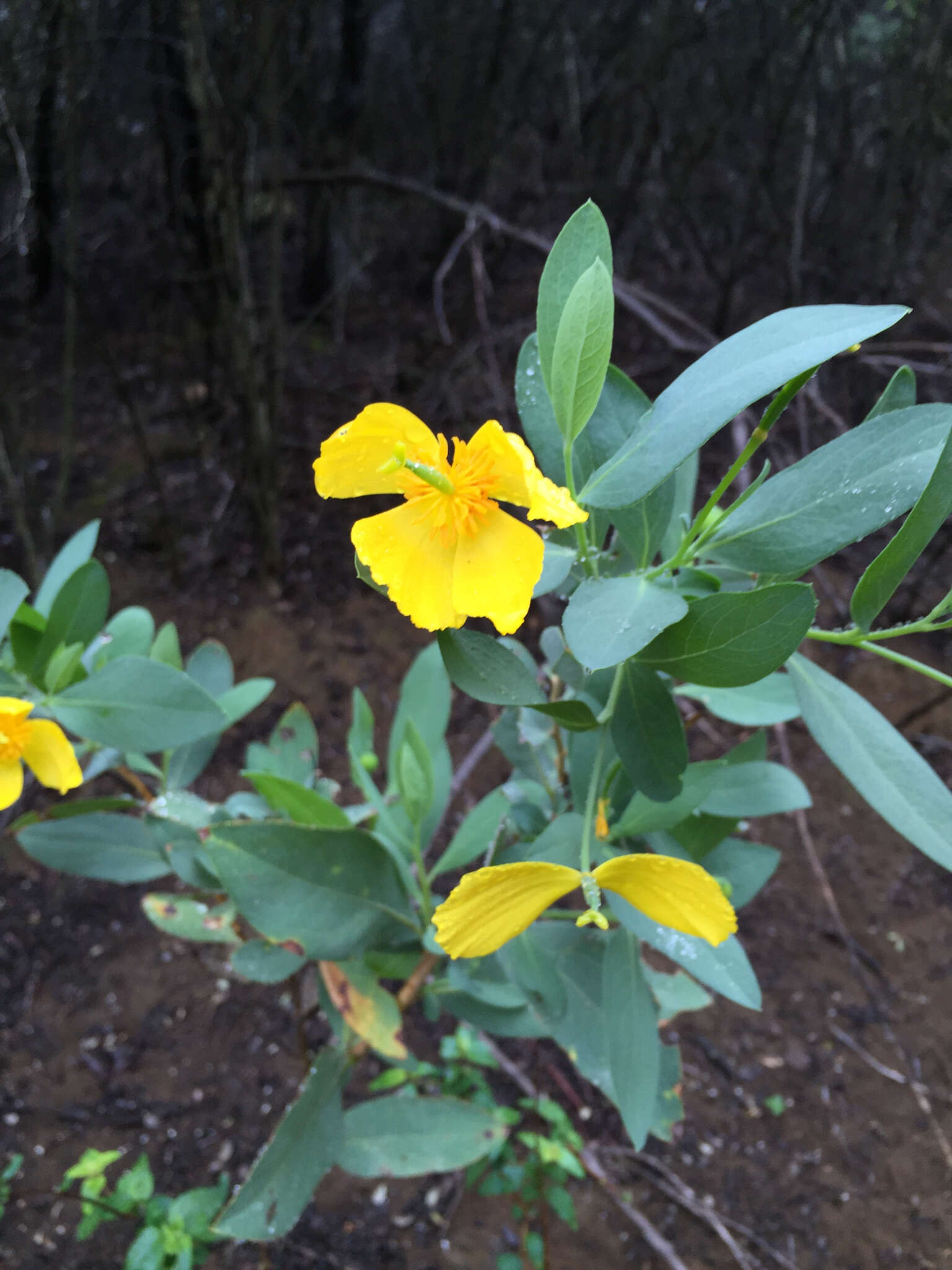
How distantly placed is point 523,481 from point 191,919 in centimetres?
75

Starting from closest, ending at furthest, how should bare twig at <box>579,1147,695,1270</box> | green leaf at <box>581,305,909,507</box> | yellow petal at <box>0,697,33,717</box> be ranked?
green leaf at <box>581,305,909,507</box>, yellow petal at <box>0,697,33,717</box>, bare twig at <box>579,1147,695,1270</box>

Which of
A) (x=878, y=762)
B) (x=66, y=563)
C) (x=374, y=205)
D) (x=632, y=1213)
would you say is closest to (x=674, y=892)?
(x=878, y=762)

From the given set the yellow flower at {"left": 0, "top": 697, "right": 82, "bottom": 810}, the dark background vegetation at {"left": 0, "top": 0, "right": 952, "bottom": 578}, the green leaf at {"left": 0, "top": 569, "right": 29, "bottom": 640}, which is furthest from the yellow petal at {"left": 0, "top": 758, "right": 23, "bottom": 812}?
the dark background vegetation at {"left": 0, "top": 0, "right": 952, "bottom": 578}

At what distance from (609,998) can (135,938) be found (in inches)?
41.0

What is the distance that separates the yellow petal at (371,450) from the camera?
413mm

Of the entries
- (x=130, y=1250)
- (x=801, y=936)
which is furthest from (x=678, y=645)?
(x=801, y=936)

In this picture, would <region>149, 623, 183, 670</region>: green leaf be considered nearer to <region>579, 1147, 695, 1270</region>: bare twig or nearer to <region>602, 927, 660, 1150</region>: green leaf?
<region>602, 927, 660, 1150</region>: green leaf

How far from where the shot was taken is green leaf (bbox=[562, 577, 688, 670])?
0.37m

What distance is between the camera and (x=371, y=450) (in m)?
0.43

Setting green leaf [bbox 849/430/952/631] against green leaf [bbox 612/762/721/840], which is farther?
green leaf [bbox 612/762/721/840]

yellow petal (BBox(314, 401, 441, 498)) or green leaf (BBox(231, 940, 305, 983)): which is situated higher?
yellow petal (BBox(314, 401, 441, 498))

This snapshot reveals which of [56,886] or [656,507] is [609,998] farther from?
[56,886]

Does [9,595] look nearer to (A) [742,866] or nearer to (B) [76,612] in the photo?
(B) [76,612]

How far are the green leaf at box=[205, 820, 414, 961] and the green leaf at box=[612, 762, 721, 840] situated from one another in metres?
0.25
